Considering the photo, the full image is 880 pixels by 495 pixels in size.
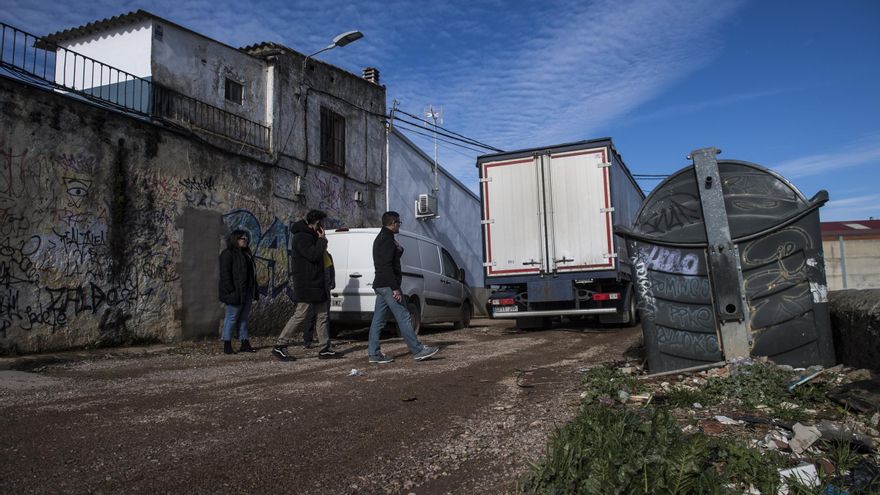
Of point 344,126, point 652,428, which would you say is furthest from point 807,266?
point 344,126

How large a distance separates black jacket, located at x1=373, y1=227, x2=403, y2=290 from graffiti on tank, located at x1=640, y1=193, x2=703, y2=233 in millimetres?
2941

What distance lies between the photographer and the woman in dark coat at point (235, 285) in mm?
8273

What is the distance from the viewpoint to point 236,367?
278 inches

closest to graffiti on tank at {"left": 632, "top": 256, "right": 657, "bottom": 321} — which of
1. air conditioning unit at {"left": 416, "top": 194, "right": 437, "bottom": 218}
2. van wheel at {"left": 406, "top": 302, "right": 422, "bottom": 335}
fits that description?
van wheel at {"left": 406, "top": 302, "right": 422, "bottom": 335}

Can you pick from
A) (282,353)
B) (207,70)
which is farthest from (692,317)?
→ (207,70)

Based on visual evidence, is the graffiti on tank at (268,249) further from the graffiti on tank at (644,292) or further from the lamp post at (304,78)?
the graffiti on tank at (644,292)

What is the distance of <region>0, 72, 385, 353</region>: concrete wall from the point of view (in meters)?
7.99

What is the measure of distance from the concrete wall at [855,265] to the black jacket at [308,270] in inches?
778

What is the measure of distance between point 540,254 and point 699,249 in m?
6.09

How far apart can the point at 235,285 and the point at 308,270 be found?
1.20m

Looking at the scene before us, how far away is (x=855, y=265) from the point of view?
22422 mm

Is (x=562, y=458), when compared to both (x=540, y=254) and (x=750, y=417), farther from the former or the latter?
(x=540, y=254)

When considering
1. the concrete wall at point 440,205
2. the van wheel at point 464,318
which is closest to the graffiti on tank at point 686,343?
the van wheel at point 464,318

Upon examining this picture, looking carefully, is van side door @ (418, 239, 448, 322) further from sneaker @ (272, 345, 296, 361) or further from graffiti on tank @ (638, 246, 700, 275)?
graffiti on tank @ (638, 246, 700, 275)
